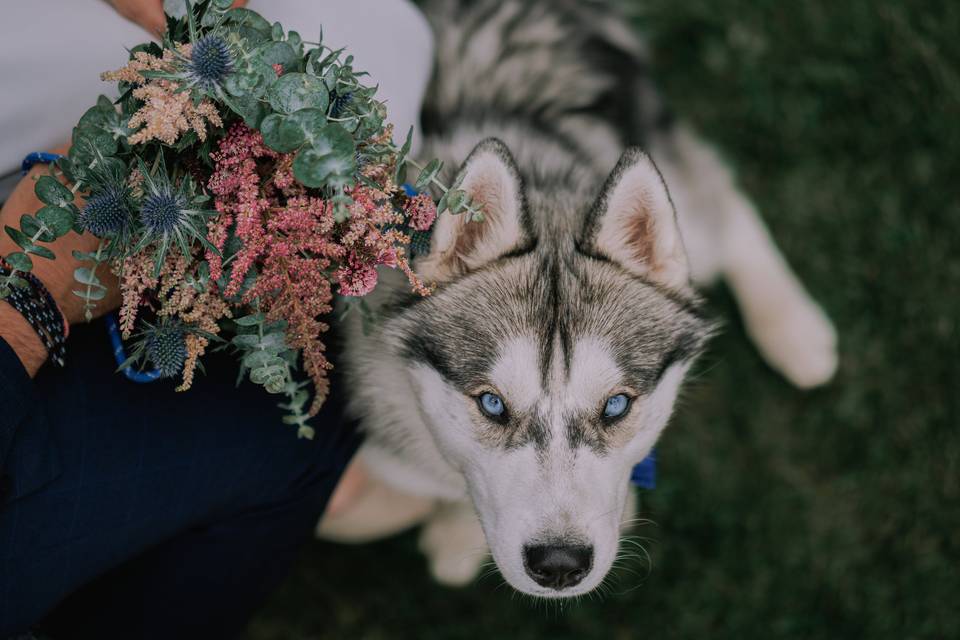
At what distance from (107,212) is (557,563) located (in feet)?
3.88

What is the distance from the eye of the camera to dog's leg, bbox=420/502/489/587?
9.52 feet

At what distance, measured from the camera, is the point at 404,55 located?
2123 millimetres

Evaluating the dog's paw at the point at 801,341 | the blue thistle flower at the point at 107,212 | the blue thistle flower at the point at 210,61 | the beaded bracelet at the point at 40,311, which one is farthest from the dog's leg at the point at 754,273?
the beaded bracelet at the point at 40,311

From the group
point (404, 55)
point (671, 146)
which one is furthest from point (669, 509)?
point (404, 55)

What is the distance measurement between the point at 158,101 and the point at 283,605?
7.65 feet

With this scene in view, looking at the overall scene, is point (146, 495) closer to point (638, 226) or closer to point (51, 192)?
point (51, 192)

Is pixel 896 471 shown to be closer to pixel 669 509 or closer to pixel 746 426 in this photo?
pixel 746 426

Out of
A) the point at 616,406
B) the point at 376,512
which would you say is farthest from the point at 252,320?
the point at 376,512

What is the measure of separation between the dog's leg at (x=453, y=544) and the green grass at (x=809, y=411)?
115 millimetres

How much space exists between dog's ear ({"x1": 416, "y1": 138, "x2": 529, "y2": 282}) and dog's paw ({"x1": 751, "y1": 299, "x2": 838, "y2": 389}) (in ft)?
5.48

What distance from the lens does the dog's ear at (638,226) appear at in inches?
66.7

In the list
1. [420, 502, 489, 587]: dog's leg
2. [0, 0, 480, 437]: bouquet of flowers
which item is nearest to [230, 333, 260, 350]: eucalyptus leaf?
[0, 0, 480, 437]: bouquet of flowers

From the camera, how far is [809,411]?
3.27m

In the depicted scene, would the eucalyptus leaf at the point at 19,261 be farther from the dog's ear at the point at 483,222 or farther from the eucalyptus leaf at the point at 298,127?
the dog's ear at the point at 483,222
